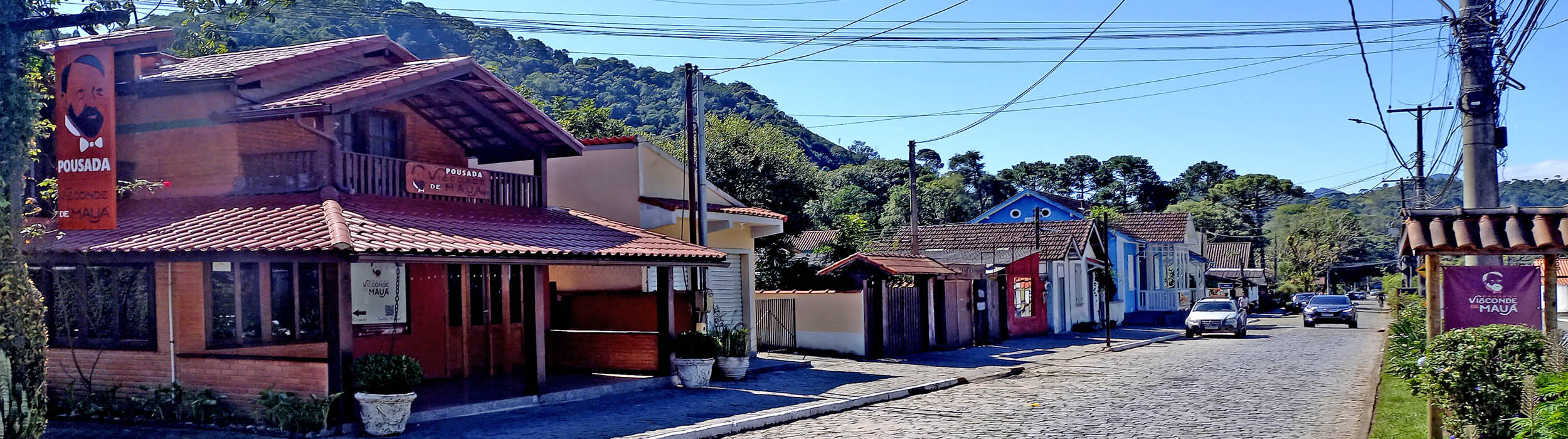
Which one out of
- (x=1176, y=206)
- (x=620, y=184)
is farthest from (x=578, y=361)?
(x=1176, y=206)

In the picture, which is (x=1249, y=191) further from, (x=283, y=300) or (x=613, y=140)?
(x=283, y=300)

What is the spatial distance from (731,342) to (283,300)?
6594mm

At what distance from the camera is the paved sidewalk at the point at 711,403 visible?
12133 mm

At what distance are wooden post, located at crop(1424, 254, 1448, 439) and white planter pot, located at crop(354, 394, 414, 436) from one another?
10.0 meters

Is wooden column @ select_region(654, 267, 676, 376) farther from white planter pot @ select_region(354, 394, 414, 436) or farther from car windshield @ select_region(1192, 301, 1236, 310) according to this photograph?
car windshield @ select_region(1192, 301, 1236, 310)

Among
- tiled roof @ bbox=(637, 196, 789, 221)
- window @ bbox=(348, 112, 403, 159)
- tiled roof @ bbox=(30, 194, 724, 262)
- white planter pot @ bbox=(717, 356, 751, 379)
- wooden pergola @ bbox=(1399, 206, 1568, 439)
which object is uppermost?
window @ bbox=(348, 112, 403, 159)

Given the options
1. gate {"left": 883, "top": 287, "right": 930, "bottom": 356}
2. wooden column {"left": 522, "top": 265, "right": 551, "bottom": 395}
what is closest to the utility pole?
gate {"left": 883, "top": 287, "right": 930, "bottom": 356}

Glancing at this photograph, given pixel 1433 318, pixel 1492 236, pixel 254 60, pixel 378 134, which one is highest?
pixel 254 60

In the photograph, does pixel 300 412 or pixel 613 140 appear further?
pixel 613 140

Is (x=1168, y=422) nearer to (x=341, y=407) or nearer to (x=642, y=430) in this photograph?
(x=642, y=430)

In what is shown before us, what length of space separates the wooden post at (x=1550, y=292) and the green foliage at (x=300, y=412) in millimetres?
11519

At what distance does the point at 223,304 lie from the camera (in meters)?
13.1

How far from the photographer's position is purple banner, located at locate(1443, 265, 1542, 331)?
37.2ft

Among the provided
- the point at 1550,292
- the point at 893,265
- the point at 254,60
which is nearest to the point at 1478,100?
the point at 1550,292
